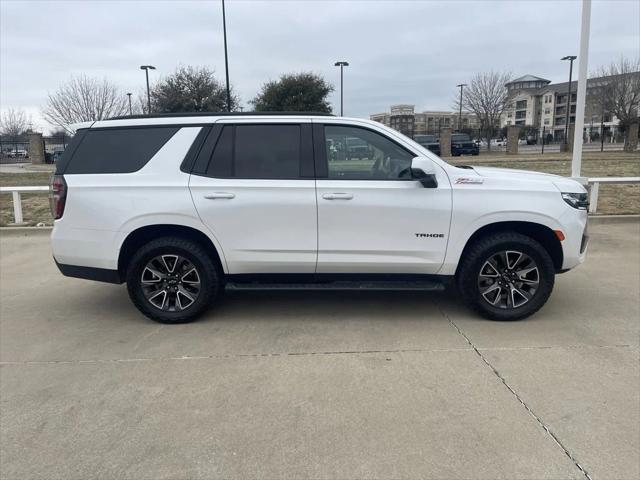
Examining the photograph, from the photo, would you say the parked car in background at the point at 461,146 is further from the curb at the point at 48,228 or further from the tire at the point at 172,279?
the tire at the point at 172,279

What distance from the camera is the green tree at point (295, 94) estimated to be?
1430 inches

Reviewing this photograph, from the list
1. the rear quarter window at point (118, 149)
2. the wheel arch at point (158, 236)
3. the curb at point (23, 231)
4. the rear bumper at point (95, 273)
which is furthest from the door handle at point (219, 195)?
the curb at point (23, 231)

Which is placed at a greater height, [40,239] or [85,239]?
[85,239]

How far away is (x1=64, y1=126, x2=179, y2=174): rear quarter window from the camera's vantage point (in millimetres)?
4766

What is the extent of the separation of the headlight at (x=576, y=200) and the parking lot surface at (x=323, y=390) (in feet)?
3.54

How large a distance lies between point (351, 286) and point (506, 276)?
143 cm

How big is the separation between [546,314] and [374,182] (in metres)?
2.17

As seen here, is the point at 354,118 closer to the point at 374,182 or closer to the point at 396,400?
the point at 374,182

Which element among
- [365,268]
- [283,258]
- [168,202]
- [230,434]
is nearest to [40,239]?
[168,202]

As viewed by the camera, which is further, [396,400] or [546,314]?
[546,314]

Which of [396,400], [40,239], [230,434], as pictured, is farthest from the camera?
[40,239]

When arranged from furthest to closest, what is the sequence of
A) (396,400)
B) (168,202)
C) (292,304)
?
1. (292,304)
2. (168,202)
3. (396,400)

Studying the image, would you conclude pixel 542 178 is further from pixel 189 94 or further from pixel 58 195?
pixel 189 94

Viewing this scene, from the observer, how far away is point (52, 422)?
10.6ft
